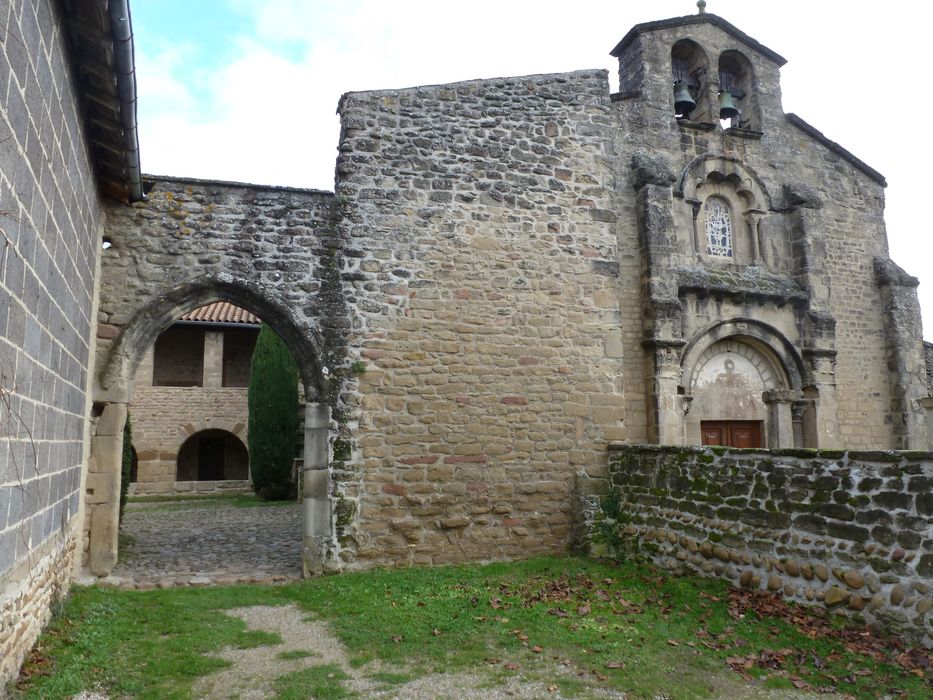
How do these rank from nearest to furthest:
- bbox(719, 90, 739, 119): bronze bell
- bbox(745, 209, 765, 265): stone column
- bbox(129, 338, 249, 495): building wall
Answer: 1. bbox(745, 209, 765, 265): stone column
2. bbox(719, 90, 739, 119): bronze bell
3. bbox(129, 338, 249, 495): building wall

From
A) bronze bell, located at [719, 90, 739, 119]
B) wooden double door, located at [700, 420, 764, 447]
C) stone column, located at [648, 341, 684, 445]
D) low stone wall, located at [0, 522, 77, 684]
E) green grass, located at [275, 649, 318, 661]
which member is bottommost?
green grass, located at [275, 649, 318, 661]

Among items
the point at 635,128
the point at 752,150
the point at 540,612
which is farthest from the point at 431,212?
the point at 752,150

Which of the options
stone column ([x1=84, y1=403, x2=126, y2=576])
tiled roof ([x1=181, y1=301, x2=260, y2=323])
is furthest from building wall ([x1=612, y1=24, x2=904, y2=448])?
tiled roof ([x1=181, y1=301, x2=260, y2=323])

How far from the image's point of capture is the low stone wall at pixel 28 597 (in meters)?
3.57

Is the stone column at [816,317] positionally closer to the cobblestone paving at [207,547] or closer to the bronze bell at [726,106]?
the bronze bell at [726,106]

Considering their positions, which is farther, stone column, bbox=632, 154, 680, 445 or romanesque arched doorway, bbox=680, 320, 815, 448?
romanesque arched doorway, bbox=680, 320, 815, 448

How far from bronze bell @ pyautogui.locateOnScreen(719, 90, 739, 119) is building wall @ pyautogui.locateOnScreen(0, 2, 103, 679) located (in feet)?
36.3

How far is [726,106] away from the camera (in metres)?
12.7

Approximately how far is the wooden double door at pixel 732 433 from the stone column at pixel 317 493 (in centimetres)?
728

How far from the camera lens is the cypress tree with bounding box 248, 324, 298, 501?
1555 centimetres

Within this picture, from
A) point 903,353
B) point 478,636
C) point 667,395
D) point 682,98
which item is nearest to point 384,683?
point 478,636

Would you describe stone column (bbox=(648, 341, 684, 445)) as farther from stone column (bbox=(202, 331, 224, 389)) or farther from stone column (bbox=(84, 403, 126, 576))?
stone column (bbox=(202, 331, 224, 389))

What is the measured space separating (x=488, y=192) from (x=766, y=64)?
8621 millimetres

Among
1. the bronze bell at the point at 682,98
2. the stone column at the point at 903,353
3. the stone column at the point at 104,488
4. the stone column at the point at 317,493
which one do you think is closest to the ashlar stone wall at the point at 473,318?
the stone column at the point at 317,493
